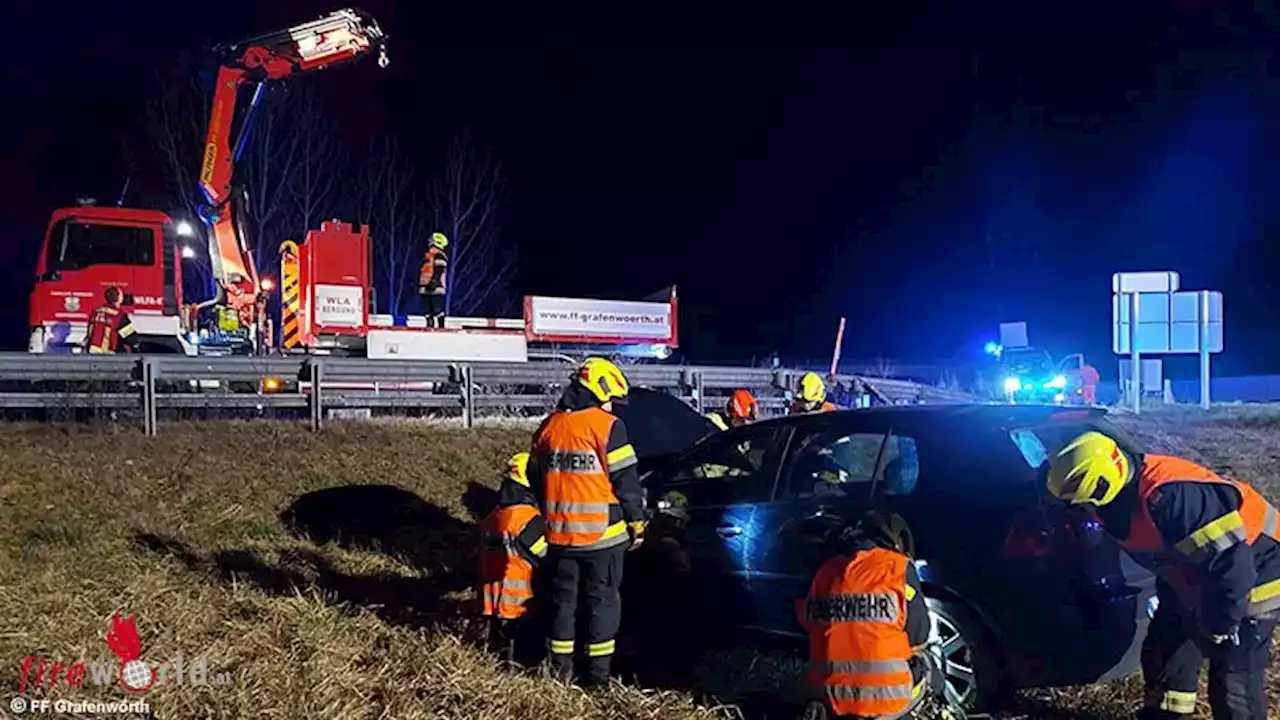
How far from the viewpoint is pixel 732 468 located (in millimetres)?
5820

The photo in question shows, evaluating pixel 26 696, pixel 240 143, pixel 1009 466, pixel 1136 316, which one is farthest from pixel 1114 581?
pixel 1136 316

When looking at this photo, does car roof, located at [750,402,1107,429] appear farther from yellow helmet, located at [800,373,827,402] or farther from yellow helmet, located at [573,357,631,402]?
yellow helmet, located at [800,373,827,402]

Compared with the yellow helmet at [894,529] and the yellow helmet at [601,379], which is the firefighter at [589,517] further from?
the yellow helmet at [894,529]

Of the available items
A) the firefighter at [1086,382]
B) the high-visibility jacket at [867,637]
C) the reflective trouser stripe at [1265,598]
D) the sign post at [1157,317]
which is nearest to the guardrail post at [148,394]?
the high-visibility jacket at [867,637]

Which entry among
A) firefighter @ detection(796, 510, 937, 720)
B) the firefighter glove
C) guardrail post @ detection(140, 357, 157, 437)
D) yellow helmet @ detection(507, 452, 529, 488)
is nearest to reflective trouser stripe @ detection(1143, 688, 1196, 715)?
Answer: firefighter @ detection(796, 510, 937, 720)

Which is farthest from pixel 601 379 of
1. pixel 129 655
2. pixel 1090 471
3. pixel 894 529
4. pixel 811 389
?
pixel 811 389

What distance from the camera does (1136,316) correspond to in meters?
18.0

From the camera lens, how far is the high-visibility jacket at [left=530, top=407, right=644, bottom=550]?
5230 millimetres

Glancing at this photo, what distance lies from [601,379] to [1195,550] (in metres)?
2.77

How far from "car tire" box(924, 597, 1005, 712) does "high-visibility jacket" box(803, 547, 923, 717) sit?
2.50 ft

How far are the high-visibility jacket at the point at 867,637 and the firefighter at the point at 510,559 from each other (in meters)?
1.99

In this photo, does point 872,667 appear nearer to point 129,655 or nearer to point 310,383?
point 129,655

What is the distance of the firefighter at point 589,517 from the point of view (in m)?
5.23

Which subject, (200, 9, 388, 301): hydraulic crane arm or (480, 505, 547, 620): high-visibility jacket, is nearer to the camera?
(480, 505, 547, 620): high-visibility jacket
